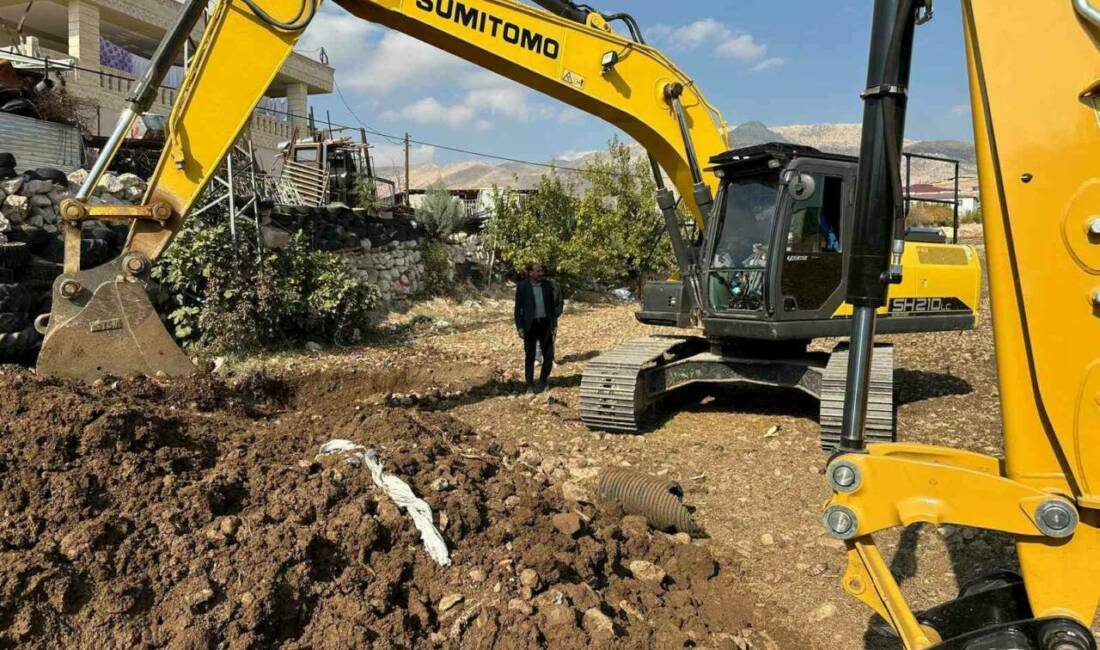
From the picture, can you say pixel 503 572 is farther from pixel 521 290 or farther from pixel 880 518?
pixel 521 290

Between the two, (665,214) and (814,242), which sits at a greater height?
(665,214)

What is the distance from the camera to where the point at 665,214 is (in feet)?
22.7

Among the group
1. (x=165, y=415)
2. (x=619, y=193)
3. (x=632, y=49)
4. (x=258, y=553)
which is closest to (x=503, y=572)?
(x=258, y=553)

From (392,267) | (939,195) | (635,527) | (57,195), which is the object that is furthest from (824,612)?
(939,195)

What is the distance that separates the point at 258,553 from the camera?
10.2 feet

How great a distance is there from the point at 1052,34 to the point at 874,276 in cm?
76

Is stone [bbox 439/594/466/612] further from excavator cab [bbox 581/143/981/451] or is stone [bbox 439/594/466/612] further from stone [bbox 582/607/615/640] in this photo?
excavator cab [bbox 581/143/981/451]

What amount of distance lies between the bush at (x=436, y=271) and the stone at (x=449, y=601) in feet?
41.5

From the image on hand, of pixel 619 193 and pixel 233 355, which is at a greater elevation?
pixel 619 193

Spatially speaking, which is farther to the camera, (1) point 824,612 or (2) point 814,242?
(2) point 814,242

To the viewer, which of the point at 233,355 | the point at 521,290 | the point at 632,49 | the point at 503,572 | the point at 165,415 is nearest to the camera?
the point at 503,572

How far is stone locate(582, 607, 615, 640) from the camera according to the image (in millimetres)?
3068

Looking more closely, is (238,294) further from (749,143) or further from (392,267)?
(749,143)

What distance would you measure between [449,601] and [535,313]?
515 centimetres
